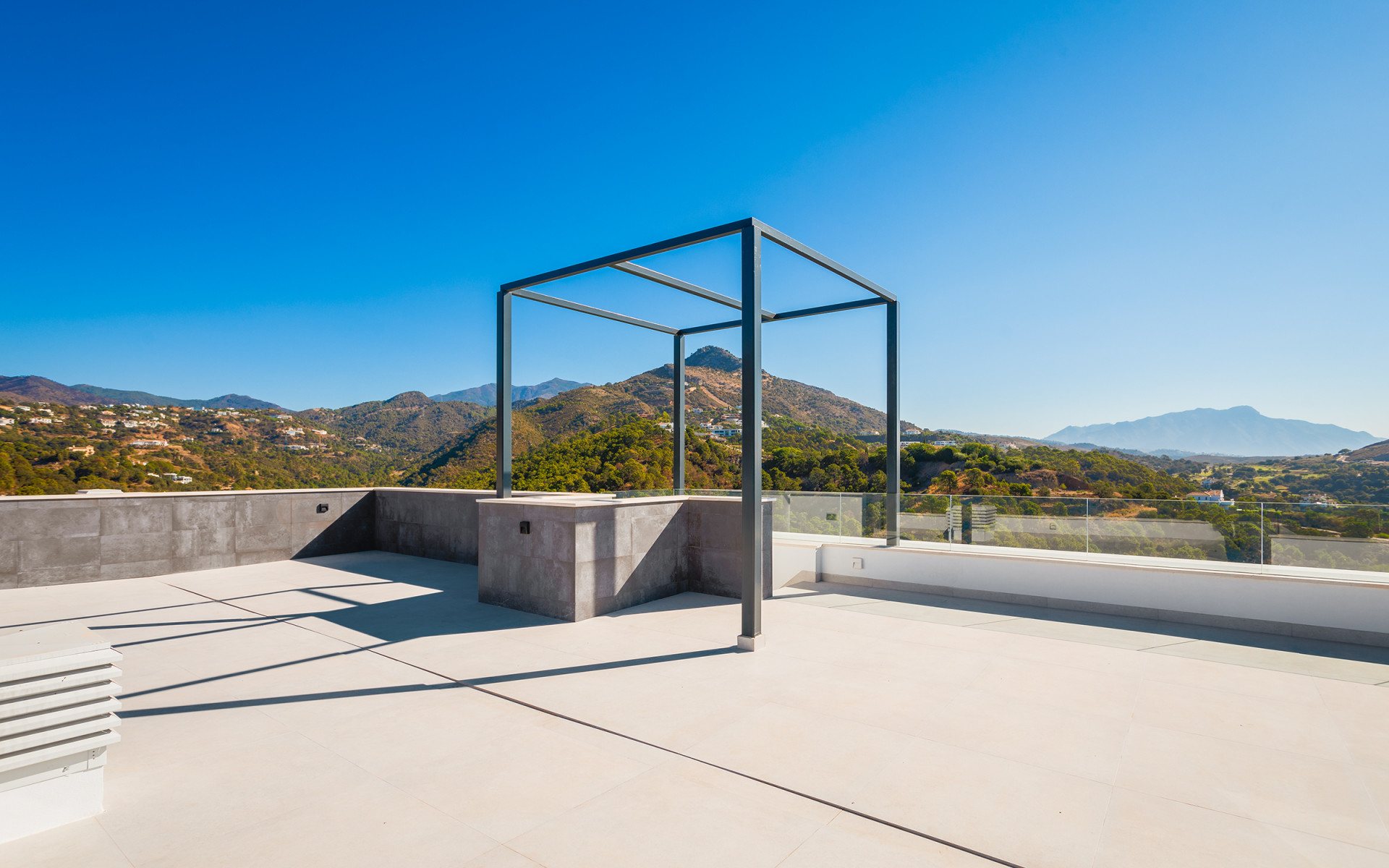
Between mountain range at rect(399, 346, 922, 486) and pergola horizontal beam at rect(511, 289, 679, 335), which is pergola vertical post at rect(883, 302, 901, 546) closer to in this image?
pergola horizontal beam at rect(511, 289, 679, 335)

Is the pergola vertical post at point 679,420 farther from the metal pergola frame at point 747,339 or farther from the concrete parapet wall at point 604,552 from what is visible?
the concrete parapet wall at point 604,552

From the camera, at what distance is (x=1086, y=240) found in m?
19.6

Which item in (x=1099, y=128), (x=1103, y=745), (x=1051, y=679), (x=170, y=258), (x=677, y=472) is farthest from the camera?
(x=170, y=258)

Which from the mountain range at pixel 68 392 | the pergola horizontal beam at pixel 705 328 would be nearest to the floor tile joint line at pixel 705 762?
the pergola horizontal beam at pixel 705 328

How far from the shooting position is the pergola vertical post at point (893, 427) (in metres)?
8.14

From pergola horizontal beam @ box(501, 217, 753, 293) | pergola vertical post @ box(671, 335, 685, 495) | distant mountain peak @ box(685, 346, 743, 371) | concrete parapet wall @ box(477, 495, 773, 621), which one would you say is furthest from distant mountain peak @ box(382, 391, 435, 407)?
concrete parapet wall @ box(477, 495, 773, 621)

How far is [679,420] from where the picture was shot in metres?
9.29

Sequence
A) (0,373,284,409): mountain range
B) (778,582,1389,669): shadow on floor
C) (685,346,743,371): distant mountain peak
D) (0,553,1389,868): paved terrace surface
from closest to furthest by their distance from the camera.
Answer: (0,553,1389,868): paved terrace surface, (778,582,1389,669): shadow on floor, (685,346,743,371): distant mountain peak, (0,373,284,409): mountain range

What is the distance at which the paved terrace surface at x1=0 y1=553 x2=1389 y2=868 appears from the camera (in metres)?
2.30

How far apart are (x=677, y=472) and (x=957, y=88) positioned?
9565 millimetres

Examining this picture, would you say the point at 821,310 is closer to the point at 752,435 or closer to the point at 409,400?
the point at 752,435

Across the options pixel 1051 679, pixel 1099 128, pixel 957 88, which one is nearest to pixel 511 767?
pixel 1051 679

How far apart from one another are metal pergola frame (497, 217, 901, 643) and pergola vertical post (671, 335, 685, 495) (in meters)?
0.01

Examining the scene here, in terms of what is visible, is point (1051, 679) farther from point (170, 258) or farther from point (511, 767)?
point (170, 258)
